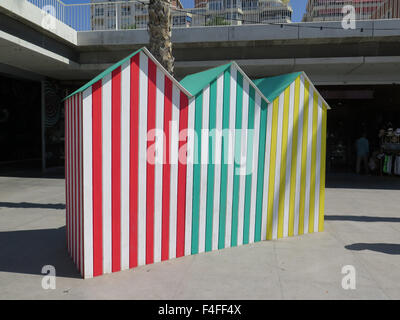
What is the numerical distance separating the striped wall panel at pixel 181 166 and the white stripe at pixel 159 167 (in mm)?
12

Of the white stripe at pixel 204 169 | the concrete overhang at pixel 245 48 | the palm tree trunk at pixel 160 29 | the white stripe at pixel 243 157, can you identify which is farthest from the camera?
the concrete overhang at pixel 245 48

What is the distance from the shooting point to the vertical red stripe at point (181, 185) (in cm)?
448

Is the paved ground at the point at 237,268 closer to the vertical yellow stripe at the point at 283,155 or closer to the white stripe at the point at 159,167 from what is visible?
the white stripe at the point at 159,167

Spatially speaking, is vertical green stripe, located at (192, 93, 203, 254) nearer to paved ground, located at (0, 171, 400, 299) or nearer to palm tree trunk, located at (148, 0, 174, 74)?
paved ground, located at (0, 171, 400, 299)

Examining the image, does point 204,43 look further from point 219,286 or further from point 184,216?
point 219,286

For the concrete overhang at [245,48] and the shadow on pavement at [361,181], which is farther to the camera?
the shadow on pavement at [361,181]

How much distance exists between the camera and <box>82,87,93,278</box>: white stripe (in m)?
3.77

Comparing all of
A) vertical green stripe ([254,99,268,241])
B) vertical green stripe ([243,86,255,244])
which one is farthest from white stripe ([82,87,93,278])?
vertical green stripe ([254,99,268,241])

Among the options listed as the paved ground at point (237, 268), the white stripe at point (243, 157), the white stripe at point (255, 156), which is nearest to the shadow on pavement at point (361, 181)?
the paved ground at point (237, 268)

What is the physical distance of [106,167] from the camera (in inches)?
156

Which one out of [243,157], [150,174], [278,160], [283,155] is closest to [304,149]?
[283,155]

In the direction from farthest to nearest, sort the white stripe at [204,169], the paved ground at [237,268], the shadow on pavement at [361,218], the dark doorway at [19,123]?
the dark doorway at [19,123] → the shadow on pavement at [361,218] → the white stripe at [204,169] → the paved ground at [237,268]
